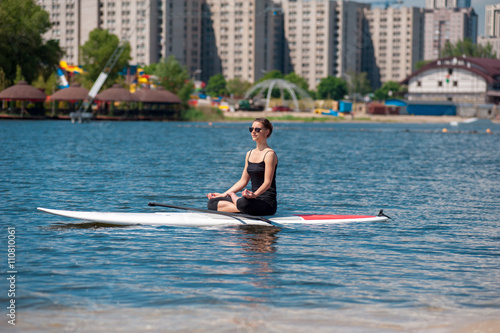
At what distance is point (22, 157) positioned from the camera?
36.4 metres

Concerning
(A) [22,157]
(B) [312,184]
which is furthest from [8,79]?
(B) [312,184]

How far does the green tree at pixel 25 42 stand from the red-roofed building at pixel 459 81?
77301 millimetres

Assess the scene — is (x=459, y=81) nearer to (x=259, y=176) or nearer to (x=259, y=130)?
(x=259, y=176)

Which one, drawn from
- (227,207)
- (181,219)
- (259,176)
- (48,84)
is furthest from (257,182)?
(48,84)

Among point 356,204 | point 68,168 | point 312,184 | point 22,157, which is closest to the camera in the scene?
point 356,204

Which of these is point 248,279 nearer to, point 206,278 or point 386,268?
point 206,278

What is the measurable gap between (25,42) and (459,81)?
88.2 meters

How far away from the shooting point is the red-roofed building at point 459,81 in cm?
13938

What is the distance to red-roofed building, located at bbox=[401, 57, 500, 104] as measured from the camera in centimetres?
13938

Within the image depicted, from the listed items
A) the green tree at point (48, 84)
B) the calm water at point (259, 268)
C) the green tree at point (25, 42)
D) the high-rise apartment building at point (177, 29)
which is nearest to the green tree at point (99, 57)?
the green tree at point (48, 84)

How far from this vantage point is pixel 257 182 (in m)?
12.9

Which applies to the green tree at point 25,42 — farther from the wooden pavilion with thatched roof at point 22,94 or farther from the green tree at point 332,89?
the green tree at point 332,89

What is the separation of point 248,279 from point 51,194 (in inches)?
471

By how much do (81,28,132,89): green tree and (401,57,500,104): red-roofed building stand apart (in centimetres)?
6347
